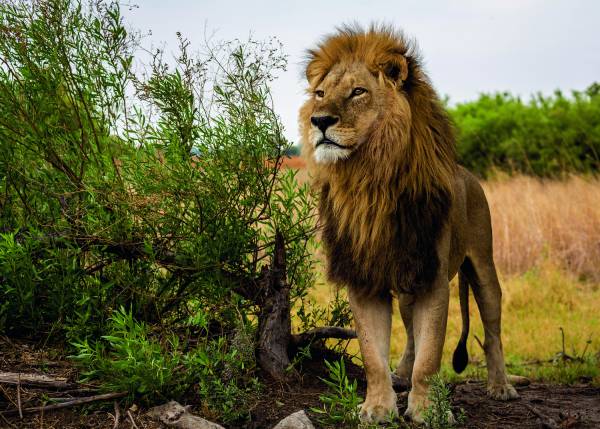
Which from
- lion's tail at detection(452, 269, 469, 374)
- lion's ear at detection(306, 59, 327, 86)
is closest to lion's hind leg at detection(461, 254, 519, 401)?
lion's tail at detection(452, 269, 469, 374)

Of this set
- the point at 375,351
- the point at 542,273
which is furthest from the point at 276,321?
the point at 542,273

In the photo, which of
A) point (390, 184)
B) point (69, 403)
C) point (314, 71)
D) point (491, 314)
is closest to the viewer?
point (69, 403)

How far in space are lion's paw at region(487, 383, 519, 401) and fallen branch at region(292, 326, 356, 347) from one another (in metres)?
1.06

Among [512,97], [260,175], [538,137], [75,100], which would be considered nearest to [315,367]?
[260,175]

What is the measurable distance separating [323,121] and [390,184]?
1.69 ft

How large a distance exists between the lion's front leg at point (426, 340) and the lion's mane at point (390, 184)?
0.09 metres

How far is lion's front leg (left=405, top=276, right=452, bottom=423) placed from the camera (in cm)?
393

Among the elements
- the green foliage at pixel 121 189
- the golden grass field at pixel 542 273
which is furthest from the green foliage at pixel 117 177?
the golden grass field at pixel 542 273

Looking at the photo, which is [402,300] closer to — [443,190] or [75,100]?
[443,190]

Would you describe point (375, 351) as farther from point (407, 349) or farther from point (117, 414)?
point (117, 414)

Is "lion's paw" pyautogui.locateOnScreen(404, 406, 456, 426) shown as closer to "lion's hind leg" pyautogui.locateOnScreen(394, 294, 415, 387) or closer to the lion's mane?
the lion's mane

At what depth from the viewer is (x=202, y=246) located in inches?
167

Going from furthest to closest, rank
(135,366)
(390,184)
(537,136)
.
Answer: (537,136)
(390,184)
(135,366)

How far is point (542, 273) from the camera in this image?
989 cm
